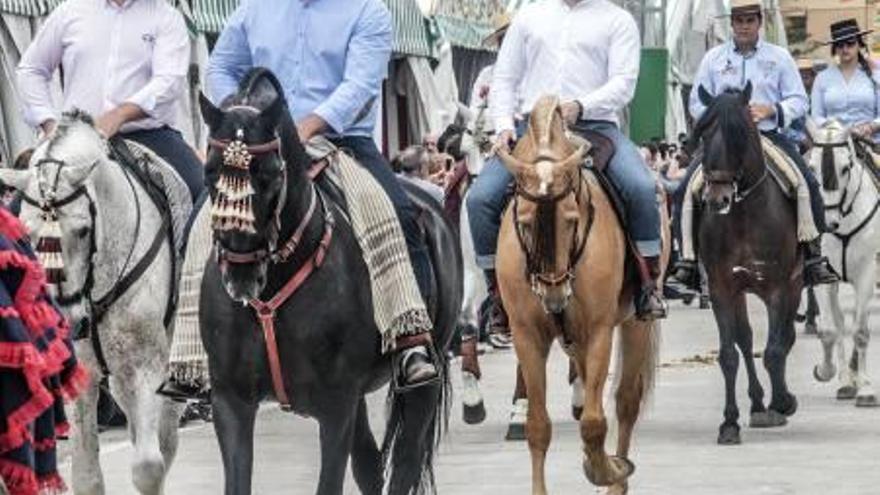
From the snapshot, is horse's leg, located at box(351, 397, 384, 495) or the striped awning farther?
the striped awning

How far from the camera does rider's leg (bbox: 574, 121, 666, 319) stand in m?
13.3

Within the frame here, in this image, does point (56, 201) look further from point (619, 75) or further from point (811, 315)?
point (811, 315)

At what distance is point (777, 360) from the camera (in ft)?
55.6

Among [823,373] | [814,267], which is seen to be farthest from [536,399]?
[823,373]

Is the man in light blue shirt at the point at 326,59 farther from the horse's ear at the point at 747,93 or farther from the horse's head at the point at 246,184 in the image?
the horse's ear at the point at 747,93

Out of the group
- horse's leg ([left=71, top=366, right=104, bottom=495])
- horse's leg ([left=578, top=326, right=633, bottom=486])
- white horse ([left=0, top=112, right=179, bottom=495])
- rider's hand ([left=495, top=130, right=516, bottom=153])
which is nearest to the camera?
white horse ([left=0, top=112, right=179, bottom=495])

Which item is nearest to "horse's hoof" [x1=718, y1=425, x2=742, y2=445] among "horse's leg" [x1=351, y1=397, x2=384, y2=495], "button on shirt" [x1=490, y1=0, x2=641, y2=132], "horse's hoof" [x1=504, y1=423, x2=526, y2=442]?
"horse's hoof" [x1=504, y1=423, x2=526, y2=442]

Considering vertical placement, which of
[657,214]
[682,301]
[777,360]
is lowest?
[682,301]

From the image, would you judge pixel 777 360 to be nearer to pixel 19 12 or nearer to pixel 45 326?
pixel 19 12

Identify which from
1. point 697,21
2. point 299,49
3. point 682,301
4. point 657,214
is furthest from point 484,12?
point 299,49

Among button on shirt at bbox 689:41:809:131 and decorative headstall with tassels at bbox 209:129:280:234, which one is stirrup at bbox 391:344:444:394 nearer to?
decorative headstall with tassels at bbox 209:129:280:234

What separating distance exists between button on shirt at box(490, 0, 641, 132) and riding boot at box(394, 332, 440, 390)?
3249 millimetres

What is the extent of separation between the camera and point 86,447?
1132 centimetres

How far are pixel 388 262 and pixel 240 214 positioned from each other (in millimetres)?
1301
